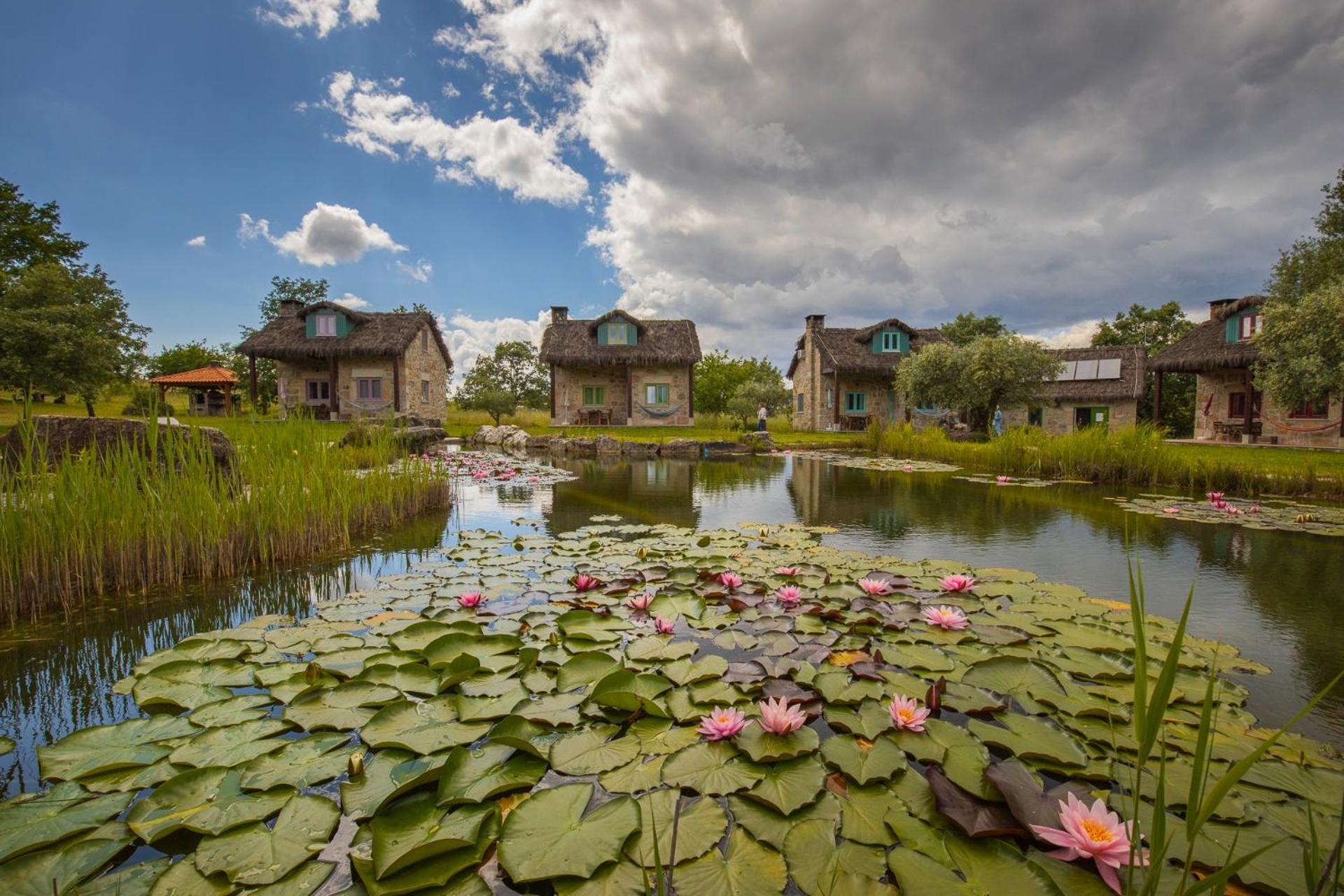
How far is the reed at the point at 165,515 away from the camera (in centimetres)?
289

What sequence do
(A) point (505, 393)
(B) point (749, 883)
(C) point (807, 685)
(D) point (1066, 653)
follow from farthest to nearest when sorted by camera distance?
(A) point (505, 393), (D) point (1066, 653), (C) point (807, 685), (B) point (749, 883)

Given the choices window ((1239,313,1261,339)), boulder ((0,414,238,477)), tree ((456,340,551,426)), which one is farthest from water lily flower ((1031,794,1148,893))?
tree ((456,340,551,426))

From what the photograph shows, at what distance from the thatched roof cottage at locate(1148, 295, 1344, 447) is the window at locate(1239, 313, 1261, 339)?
0.02 metres

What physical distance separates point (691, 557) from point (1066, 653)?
6.93 feet

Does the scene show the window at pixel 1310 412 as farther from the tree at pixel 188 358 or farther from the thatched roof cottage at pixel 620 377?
the tree at pixel 188 358

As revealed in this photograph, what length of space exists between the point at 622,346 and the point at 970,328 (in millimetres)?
18332

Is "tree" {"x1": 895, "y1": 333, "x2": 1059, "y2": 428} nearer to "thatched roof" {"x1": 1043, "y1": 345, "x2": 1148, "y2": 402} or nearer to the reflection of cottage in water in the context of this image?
"thatched roof" {"x1": 1043, "y1": 345, "x2": 1148, "y2": 402}

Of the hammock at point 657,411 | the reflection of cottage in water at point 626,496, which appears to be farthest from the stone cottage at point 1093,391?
the reflection of cottage in water at point 626,496

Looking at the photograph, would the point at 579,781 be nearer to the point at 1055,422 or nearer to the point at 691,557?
the point at 691,557

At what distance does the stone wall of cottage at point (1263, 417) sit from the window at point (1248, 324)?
1121mm

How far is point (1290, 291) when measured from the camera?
19.0 m

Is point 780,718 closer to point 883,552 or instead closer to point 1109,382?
point 883,552

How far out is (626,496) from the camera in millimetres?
7477

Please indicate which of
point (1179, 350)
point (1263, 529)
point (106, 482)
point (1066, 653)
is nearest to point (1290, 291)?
point (1179, 350)
